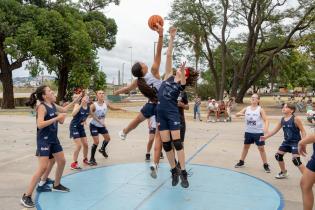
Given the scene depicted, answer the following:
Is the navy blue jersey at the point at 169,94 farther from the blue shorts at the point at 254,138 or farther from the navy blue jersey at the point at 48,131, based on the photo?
the blue shorts at the point at 254,138

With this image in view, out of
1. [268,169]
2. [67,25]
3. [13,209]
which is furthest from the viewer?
[67,25]

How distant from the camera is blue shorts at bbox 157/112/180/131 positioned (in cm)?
611

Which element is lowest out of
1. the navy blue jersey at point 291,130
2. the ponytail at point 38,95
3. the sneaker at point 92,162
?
the sneaker at point 92,162

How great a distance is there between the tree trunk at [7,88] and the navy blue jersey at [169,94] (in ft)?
96.1

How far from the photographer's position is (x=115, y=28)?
40.4 meters

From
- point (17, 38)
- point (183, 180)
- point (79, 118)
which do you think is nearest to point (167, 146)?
point (183, 180)

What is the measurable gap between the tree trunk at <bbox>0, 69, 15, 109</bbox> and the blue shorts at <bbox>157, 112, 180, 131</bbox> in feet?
96.0

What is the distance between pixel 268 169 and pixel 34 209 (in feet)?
16.5

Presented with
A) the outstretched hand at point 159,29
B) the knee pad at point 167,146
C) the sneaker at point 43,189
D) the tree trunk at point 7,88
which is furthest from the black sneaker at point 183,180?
the tree trunk at point 7,88

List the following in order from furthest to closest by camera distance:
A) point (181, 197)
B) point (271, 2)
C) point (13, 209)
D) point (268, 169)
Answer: point (271, 2) < point (268, 169) < point (181, 197) < point (13, 209)

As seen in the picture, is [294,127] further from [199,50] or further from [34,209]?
[199,50]

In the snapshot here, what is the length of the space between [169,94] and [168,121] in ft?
1.44

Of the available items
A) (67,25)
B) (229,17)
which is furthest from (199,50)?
(67,25)

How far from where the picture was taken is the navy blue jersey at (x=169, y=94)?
6.10 meters
